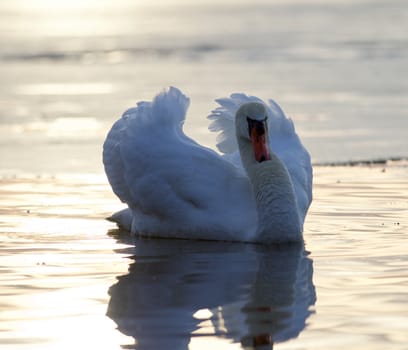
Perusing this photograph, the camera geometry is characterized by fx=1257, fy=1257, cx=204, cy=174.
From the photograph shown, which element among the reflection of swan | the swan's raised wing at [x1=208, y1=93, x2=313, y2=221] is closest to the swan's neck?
the reflection of swan

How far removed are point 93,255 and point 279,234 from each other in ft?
4.79

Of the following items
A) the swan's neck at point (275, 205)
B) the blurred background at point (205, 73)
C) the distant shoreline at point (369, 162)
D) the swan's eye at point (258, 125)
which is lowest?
the swan's neck at point (275, 205)

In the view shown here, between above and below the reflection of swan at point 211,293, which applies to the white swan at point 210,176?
above

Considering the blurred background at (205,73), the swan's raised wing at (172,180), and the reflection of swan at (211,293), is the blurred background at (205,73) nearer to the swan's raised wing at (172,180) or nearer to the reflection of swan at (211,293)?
the swan's raised wing at (172,180)

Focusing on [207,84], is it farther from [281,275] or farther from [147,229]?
[281,275]

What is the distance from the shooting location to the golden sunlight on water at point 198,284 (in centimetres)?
685

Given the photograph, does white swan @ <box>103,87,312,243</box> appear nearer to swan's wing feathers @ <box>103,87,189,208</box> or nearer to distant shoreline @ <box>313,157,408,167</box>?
swan's wing feathers @ <box>103,87,189,208</box>

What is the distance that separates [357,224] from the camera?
10.7 meters

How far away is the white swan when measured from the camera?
990 centimetres

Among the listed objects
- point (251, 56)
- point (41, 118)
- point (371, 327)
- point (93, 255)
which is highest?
point (251, 56)

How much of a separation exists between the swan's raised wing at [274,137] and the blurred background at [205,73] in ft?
14.5

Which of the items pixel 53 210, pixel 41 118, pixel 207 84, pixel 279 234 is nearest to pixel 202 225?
pixel 279 234

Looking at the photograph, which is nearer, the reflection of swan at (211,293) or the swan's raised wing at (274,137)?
the reflection of swan at (211,293)

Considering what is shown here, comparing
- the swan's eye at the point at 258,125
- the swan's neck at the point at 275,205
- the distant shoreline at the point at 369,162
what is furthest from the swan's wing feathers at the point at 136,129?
the distant shoreline at the point at 369,162
